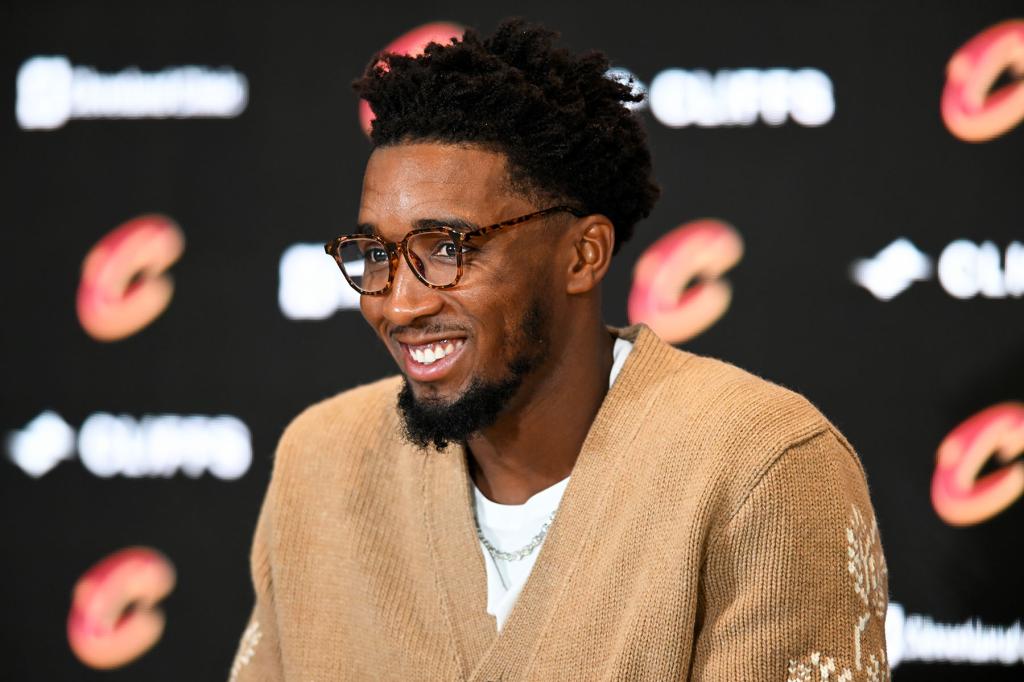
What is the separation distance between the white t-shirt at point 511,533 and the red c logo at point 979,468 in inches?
34.7

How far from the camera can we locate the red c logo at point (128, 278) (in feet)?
8.42

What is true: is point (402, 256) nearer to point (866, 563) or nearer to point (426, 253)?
point (426, 253)

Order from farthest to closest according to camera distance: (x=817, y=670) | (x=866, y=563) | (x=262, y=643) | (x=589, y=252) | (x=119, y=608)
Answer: (x=119, y=608) → (x=262, y=643) → (x=589, y=252) → (x=866, y=563) → (x=817, y=670)

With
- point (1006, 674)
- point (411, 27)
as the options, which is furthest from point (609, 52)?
point (1006, 674)

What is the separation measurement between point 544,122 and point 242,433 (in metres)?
1.19

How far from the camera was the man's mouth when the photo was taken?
166 centimetres

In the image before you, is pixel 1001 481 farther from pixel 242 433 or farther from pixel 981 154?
pixel 242 433

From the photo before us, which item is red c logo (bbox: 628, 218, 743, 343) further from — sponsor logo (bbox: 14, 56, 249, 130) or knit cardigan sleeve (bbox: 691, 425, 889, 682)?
sponsor logo (bbox: 14, 56, 249, 130)

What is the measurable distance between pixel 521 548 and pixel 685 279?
827mm

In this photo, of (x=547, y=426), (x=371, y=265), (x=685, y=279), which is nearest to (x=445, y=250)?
(x=371, y=265)

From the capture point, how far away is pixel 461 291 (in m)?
1.62

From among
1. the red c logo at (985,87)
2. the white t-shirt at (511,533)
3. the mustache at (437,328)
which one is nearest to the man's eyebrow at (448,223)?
the mustache at (437,328)

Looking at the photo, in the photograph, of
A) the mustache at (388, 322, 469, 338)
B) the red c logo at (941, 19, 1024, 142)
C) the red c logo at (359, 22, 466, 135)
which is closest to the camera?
the mustache at (388, 322, 469, 338)

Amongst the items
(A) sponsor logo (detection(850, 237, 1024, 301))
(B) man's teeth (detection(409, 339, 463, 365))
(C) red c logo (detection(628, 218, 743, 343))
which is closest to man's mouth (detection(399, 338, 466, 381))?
(B) man's teeth (detection(409, 339, 463, 365))
